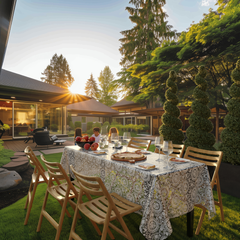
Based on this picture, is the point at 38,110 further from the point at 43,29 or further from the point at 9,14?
the point at 9,14

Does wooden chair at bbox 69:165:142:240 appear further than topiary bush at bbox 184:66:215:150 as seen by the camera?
No

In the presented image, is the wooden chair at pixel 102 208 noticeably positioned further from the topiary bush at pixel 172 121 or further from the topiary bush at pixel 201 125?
the topiary bush at pixel 172 121

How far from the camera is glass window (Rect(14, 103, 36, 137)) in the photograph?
12.9m

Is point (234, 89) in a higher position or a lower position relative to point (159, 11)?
lower

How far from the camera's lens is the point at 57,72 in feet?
121

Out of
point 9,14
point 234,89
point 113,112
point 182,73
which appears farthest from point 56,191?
point 113,112

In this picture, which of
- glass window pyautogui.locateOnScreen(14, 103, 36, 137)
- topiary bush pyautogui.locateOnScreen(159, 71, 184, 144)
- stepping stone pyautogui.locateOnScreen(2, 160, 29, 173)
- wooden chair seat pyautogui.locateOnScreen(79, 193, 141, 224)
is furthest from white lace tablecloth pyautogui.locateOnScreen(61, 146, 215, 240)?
glass window pyautogui.locateOnScreen(14, 103, 36, 137)

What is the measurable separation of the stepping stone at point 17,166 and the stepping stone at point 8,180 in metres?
Answer: 0.32

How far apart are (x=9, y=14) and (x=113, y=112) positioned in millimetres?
18042

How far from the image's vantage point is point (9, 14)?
1985 millimetres

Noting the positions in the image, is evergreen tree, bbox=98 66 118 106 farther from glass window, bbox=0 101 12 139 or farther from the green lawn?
the green lawn

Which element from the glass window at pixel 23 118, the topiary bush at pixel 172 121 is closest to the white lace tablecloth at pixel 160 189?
the topiary bush at pixel 172 121

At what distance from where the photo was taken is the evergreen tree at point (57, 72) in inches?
1446

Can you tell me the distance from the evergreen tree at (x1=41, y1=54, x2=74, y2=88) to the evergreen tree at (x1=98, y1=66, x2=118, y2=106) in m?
8.44
